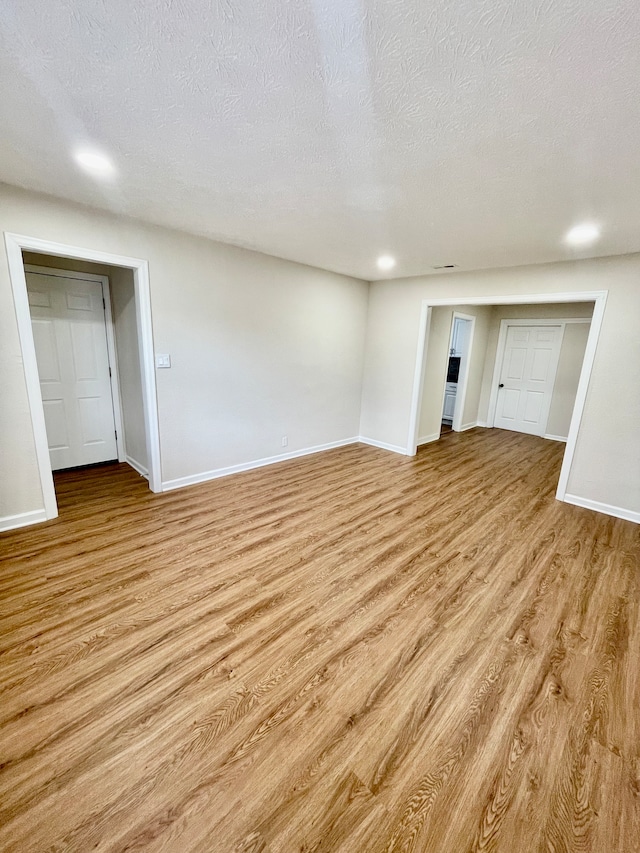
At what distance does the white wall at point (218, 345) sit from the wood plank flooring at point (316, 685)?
0.84m

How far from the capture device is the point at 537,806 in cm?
124

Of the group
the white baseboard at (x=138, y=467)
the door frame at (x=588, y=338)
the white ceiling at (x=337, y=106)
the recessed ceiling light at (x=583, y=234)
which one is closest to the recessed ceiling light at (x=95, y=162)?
the white ceiling at (x=337, y=106)

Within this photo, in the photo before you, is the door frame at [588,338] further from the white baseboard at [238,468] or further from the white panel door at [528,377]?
the white panel door at [528,377]

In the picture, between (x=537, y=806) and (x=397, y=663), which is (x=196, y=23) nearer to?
(x=397, y=663)

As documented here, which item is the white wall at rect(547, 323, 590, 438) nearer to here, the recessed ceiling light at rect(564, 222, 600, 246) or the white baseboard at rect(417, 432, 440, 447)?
the white baseboard at rect(417, 432, 440, 447)

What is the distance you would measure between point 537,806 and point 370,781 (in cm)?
59

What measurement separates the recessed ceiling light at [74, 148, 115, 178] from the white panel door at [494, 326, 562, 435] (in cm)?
654

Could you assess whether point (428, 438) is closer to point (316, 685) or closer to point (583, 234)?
point (583, 234)

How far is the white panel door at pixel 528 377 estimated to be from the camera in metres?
6.19

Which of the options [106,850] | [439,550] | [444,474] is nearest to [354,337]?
[444,474]

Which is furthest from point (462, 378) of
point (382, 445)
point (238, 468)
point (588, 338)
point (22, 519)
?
point (22, 519)

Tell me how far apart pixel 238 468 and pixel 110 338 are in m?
2.16

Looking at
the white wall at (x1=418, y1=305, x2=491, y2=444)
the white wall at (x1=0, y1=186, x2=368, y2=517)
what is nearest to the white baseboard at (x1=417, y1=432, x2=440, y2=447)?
the white wall at (x1=418, y1=305, x2=491, y2=444)

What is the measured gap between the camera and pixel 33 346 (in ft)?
8.67
